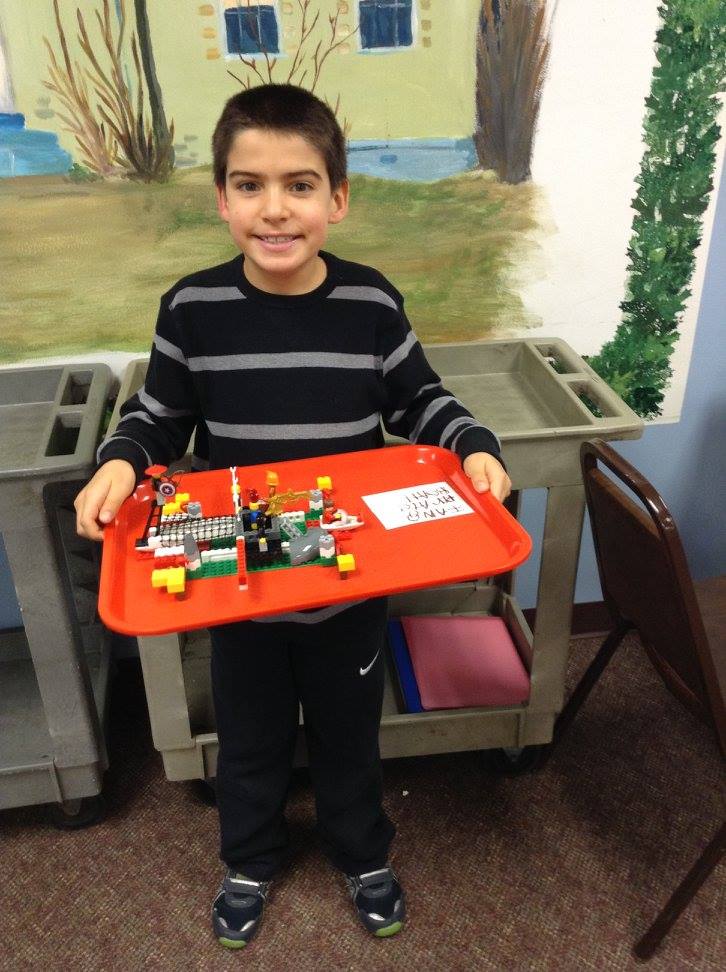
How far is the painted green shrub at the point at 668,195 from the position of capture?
4.58 feet

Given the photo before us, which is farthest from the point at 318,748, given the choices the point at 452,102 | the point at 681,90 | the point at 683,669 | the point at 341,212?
the point at 681,90

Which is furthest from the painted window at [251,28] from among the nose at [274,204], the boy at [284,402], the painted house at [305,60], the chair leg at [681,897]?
the chair leg at [681,897]

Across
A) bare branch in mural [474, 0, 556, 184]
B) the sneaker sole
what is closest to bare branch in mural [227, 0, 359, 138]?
bare branch in mural [474, 0, 556, 184]

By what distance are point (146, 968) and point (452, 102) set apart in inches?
58.6

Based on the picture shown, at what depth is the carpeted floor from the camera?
130 centimetres

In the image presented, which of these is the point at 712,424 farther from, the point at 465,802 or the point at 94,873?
the point at 94,873

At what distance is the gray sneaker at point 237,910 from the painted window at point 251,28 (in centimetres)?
133

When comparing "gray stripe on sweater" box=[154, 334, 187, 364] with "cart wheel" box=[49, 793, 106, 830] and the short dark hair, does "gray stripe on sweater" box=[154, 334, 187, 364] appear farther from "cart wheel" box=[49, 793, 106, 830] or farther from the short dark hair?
"cart wheel" box=[49, 793, 106, 830]

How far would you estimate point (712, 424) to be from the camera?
1794 mm

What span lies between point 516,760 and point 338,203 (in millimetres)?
1094

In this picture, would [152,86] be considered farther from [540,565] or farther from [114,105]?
[540,565]

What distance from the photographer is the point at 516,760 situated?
1590mm

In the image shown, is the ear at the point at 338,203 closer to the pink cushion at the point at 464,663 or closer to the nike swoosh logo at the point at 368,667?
the nike swoosh logo at the point at 368,667

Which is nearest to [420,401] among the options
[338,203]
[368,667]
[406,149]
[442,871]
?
[338,203]
